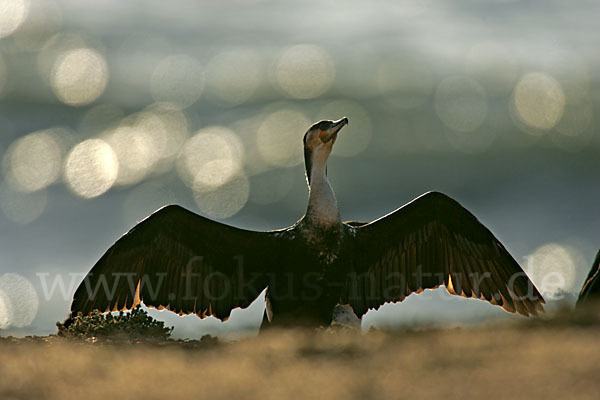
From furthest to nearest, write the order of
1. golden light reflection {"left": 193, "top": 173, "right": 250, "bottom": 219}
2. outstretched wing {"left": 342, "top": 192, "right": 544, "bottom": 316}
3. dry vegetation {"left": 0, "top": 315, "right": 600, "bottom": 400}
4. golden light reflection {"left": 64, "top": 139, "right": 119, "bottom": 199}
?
golden light reflection {"left": 64, "top": 139, "right": 119, "bottom": 199} < golden light reflection {"left": 193, "top": 173, "right": 250, "bottom": 219} < outstretched wing {"left": 342, "top": 192, "right": 544, "bottom": 316} < dry vegetation {"left": 0, "top": 315, "right": 600, "bottom": 400}

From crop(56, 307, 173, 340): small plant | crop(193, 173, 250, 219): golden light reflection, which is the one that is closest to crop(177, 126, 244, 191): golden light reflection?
crop(193, 173, 250, 219): golden light reflection

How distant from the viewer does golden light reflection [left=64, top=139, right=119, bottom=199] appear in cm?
6450

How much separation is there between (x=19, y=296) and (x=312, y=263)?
142ft

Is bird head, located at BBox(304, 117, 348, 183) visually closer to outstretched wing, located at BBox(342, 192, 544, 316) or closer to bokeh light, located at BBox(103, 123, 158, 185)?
outstretched wing, located at BBox(342, 192, 544, 316)

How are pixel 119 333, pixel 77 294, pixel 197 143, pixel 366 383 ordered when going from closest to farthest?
pixel 366 383 → pixel 77 294 → pixel 119 333 → pixel 197 143

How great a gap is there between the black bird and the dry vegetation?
108cm

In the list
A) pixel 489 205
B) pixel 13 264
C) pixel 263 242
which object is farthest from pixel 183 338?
pixel 489 205

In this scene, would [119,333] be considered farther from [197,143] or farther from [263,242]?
[197,143]

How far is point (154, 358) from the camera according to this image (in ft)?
28.3

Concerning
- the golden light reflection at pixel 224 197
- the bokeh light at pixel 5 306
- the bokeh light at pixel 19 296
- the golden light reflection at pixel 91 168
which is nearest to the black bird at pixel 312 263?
the bokeh light at pixel 19 296

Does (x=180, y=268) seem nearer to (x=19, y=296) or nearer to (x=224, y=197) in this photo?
(x=19, y=296)

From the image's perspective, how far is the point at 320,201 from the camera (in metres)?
10.7

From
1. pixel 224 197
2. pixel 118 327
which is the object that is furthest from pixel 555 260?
pixel 118 327

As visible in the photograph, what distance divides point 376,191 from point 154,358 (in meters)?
49.3
